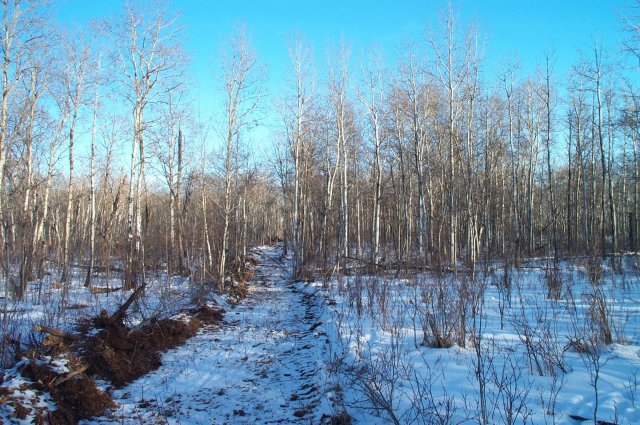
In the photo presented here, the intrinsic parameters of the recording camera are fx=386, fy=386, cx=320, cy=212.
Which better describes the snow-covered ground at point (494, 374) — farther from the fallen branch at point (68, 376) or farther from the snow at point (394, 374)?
the fallen branch at point (68, 376)

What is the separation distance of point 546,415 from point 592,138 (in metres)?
24.8

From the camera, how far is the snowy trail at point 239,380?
4340 mm

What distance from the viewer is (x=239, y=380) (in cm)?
544

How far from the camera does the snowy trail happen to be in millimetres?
4340

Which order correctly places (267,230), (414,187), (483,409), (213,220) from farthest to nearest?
(267,230) < (414,187) < (213,220) < (483,409)

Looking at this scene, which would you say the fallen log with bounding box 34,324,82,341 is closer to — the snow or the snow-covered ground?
the snow

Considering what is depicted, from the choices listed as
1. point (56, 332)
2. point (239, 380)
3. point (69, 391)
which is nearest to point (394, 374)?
point (239, 380)

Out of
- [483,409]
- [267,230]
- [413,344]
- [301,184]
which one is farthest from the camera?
[267,230]

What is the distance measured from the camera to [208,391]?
5.05 meters

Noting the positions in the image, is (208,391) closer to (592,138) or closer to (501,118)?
(501,118)

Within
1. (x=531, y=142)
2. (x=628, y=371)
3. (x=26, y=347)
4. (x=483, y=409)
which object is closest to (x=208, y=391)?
(x=26, y=347)

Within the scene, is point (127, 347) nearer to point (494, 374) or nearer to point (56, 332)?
point (56, 332)

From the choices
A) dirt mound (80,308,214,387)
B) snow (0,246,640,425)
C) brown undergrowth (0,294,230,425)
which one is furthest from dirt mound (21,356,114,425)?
dirt mound (80,308,214,387)

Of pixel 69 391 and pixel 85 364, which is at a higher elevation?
pixel 85 364
